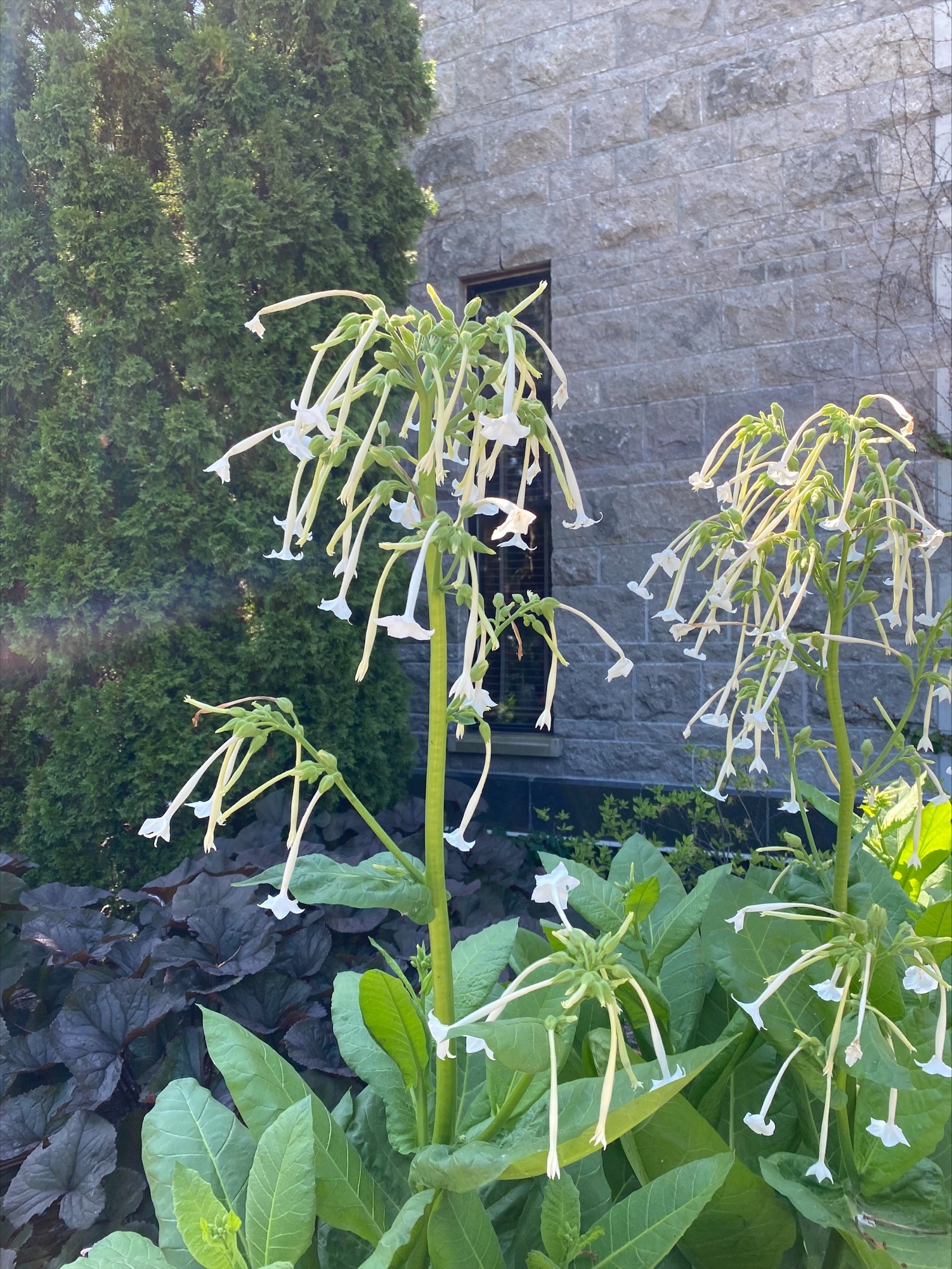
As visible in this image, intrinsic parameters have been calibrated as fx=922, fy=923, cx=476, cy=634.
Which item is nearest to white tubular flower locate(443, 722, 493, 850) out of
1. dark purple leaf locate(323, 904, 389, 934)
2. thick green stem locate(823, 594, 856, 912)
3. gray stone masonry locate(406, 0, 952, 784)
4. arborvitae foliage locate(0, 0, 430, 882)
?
thick green stem locate(823, 594, 856, 912)

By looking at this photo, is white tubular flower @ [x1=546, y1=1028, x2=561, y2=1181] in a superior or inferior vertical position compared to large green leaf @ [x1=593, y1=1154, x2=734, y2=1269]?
superior

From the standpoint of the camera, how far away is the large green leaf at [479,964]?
104 cm

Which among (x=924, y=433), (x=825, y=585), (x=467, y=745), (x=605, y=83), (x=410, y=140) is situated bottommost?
(x=467, y=745)

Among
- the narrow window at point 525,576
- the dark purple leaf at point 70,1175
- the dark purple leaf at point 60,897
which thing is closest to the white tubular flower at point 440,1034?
the dark purple leaf at point 70,1175

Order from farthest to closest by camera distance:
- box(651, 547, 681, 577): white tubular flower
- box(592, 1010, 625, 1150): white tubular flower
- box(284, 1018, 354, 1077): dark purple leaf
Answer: box(284, 1018, 354, 1077): dark purple leaf
box(651, 547, 681, 577): white tubular flower
box(592, 1010, 625, 1150): white tubular flower

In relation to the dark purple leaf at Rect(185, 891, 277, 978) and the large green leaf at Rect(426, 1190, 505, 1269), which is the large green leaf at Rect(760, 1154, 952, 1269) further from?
the dark purple leaf at Rect(185, 891, 277, 978)

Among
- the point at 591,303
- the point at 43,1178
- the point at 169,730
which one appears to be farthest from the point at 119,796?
the point at 591,303

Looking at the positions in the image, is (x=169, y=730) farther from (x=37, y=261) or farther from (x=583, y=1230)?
(x=583, y=1230)

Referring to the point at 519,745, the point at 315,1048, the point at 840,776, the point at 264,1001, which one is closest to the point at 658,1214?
the point at 840,776

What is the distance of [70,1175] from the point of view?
4.75 feet

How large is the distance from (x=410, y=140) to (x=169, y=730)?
263 cm

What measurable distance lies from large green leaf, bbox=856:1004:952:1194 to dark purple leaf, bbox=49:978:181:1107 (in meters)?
1.24

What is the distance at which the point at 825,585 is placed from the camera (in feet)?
3.86

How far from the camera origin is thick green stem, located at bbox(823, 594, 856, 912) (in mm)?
1128
